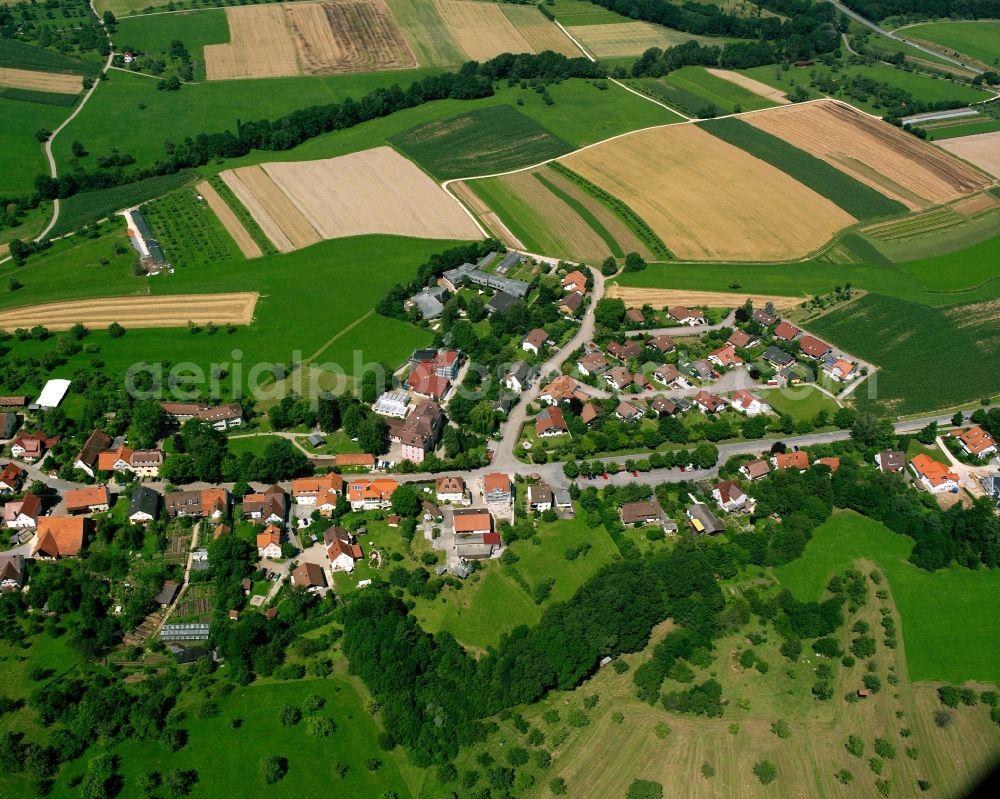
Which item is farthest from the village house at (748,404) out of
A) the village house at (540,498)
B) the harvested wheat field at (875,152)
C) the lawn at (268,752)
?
the harvested wheat field at (875,152)

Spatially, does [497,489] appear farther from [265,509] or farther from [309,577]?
[265,509]

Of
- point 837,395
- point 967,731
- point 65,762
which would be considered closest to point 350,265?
point 837,395

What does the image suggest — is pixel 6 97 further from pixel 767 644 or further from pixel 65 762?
pixel 767 644

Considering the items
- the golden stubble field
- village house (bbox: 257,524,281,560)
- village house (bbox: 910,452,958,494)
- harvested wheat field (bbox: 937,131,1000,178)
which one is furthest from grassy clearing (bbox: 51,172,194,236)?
harvested wheat field (bbox: 937,131,1000,178)

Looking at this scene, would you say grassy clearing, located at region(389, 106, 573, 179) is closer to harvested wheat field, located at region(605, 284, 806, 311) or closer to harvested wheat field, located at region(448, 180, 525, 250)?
harvested wheat field, located at region(448, 180, 525, 250)

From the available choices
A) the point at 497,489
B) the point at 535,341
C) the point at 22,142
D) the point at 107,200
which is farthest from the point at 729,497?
the point at 22,142

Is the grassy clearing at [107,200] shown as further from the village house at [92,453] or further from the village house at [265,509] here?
the village house at [265,509]
